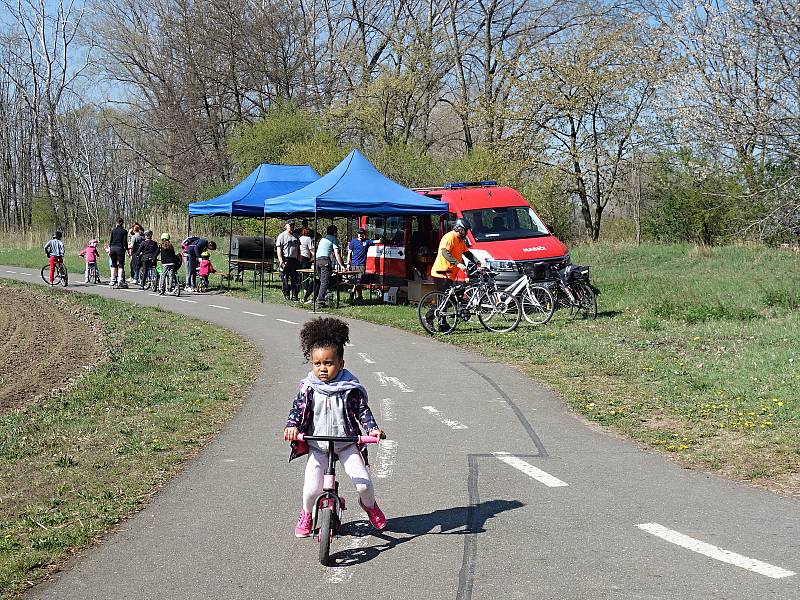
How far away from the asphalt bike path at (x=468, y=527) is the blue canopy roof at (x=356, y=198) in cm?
1185

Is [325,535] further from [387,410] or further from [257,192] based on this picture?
[257,192]

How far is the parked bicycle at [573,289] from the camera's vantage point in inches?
735

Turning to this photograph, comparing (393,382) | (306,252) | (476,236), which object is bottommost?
(393,382)

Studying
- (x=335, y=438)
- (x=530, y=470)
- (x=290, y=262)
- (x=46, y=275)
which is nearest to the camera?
(x=335, y=438)

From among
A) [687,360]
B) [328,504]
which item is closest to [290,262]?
[687,360]

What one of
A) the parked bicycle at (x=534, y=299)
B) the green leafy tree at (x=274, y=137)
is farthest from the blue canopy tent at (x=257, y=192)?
the green leafy tree at (x=274, y=137)

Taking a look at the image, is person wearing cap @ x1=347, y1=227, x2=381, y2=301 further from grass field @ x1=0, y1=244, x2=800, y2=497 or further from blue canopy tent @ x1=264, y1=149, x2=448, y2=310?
blue canopy tent @ x1=264, y1=149, x2=448, y2=310

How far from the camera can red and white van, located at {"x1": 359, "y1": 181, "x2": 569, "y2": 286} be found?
806 inches

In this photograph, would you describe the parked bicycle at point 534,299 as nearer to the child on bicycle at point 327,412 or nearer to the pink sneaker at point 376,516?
the pink sneaker at point 376,516

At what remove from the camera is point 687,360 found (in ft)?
43.7

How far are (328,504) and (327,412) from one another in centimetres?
54

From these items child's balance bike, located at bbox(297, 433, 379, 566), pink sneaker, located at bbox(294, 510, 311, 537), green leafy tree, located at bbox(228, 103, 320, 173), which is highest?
green leafy tree, located at bbox(228, 103, 320, 173)

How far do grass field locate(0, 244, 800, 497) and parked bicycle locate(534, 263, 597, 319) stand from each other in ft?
1.08

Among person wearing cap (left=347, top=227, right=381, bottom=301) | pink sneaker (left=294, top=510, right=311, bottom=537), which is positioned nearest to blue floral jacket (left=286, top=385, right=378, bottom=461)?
pink sneaker (left=294, top=510, right=311, bottom=537)
